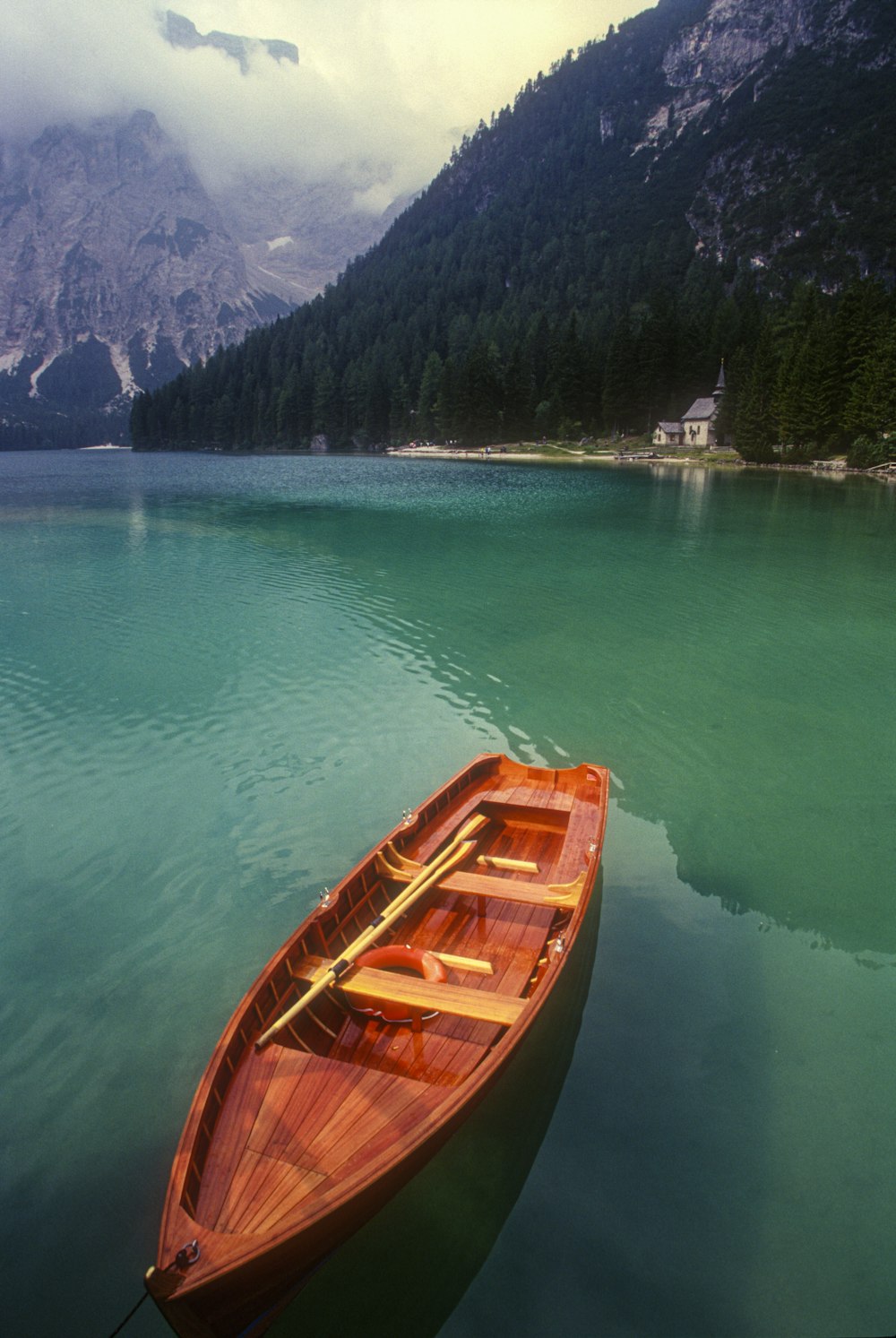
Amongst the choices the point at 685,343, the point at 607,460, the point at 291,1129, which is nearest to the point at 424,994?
the point at 291,1129

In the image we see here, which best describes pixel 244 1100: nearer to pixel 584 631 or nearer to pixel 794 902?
pixel 794 902

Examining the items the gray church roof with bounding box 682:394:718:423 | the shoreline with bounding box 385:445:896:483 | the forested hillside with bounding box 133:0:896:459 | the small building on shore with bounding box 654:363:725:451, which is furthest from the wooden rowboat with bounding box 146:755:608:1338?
the gray church roof with bounding box 682:394:718:423

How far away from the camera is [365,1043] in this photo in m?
7.15

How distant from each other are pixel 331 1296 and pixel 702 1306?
2.97 m

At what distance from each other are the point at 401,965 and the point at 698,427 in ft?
397

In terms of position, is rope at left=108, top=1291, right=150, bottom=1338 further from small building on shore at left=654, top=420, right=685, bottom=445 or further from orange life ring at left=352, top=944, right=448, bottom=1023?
small building on shore at left=654, top=420, right=685, bottom=445

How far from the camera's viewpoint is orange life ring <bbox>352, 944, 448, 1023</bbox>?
7445 mm

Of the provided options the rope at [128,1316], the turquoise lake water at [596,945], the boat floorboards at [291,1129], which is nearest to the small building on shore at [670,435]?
the turquoise lake water at [596,945]

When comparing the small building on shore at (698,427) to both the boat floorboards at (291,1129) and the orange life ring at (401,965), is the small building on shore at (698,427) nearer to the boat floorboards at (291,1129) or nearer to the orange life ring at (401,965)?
the orange life ring at (401,965)

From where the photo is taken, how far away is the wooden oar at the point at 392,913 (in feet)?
21.6

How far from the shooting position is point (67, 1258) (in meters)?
6.09

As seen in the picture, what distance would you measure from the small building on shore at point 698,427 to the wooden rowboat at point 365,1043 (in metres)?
113

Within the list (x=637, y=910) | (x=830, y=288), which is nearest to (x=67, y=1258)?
(x=637, y=910)

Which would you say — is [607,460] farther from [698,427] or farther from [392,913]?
[392,913]
